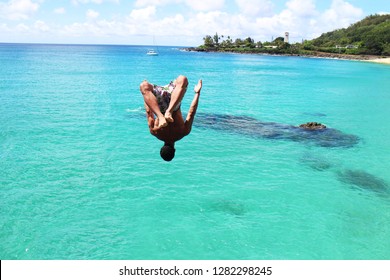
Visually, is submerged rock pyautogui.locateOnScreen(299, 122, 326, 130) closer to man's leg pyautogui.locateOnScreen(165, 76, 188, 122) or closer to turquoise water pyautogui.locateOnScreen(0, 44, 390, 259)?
turquoise water pyautogui.locateOnScreen(0, 44, 390, 259)

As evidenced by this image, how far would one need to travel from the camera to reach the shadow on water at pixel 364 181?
1880cm

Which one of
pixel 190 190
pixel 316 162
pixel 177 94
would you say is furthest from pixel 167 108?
pixel 316 162

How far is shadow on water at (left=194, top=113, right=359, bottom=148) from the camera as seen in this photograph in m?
26.7

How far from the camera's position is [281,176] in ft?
65.3

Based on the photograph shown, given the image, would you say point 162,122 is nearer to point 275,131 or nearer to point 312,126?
point 275,131

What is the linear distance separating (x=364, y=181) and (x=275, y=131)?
390 inches

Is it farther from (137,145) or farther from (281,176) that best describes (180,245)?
(137,145)

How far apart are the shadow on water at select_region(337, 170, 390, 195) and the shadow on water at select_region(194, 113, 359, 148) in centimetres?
479

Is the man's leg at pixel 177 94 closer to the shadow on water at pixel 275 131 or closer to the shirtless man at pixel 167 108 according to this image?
the shirtless man at pixel 167 108

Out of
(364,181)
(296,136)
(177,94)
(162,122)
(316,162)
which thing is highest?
(177,94)

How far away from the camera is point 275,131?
2886 cm

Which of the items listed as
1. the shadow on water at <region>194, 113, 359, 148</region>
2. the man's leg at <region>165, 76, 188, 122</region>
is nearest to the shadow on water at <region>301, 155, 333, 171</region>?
the shadow on water at <region>194, 113, 359, 148</region>

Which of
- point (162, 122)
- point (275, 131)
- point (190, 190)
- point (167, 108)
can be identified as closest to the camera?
point (162, 122)

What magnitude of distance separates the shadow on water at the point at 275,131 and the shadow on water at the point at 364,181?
4.79 m
